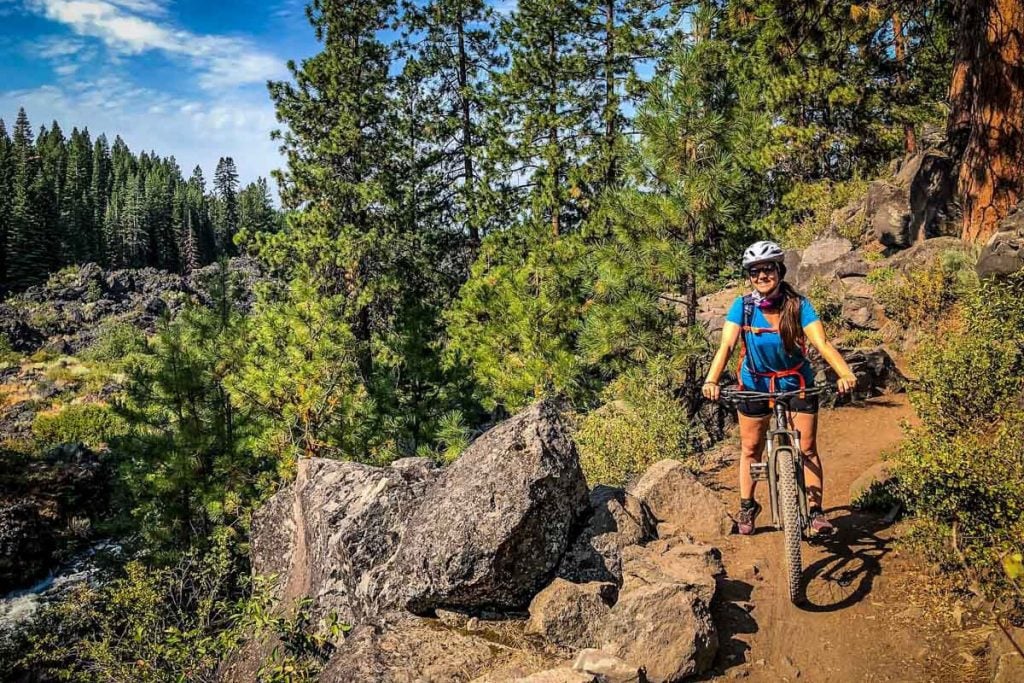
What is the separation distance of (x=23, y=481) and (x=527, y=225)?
1948cm

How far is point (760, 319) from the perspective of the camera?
14.2 ft

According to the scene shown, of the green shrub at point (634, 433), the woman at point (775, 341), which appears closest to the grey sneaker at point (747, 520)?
the woman at point (775, 341)

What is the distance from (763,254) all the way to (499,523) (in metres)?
2.62

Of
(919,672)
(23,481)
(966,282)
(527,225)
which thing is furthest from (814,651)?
(23,481)

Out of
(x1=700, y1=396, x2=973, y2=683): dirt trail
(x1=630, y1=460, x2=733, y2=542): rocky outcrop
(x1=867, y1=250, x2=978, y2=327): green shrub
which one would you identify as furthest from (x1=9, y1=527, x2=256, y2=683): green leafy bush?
(x1=867, y1=250, x2=978, y2=327): green shrub

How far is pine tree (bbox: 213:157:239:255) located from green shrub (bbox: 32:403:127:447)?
63.1 meters

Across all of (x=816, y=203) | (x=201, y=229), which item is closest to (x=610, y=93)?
(x=816, y=203)

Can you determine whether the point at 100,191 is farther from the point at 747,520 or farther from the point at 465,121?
the point at 747,520

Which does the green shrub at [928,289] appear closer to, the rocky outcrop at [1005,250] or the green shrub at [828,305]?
the green shrub at [828,305]

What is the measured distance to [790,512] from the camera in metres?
3.99

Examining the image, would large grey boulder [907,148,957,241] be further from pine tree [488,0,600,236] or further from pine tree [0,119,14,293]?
pine tree [0,119,14,293]

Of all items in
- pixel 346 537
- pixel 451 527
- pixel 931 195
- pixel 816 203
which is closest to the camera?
pixel 451 527

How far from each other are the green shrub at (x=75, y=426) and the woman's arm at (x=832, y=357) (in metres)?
32.2

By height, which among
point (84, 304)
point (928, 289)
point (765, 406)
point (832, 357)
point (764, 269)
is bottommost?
point (765, 406)
